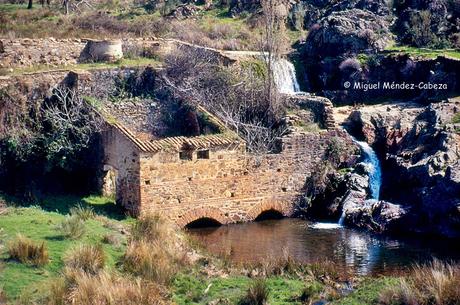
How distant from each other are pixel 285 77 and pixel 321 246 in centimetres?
994

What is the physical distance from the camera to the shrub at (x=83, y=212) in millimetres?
19938

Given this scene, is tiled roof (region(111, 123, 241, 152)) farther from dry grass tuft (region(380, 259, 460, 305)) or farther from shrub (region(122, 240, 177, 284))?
dry grass tuft (region(380, 259, 460, 305))

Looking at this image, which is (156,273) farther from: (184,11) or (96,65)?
(184,11)

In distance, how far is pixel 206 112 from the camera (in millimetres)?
25031

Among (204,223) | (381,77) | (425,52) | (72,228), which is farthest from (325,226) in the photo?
(425,52)

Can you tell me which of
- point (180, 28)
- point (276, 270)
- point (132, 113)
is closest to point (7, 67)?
point (132, 113)

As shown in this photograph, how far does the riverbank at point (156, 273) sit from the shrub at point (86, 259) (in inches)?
0.9

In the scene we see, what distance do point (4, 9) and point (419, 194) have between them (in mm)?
21217

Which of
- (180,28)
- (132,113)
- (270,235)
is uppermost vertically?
(180,28)

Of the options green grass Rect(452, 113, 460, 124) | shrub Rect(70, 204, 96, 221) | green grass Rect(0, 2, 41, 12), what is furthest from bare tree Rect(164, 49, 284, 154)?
green grass Rect(0, 2, 41, 12)

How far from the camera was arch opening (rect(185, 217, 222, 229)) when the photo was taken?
22.9 m

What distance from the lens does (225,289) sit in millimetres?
16016

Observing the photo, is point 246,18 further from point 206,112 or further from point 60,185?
point 60,185

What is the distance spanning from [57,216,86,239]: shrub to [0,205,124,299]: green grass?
0.39 ft
